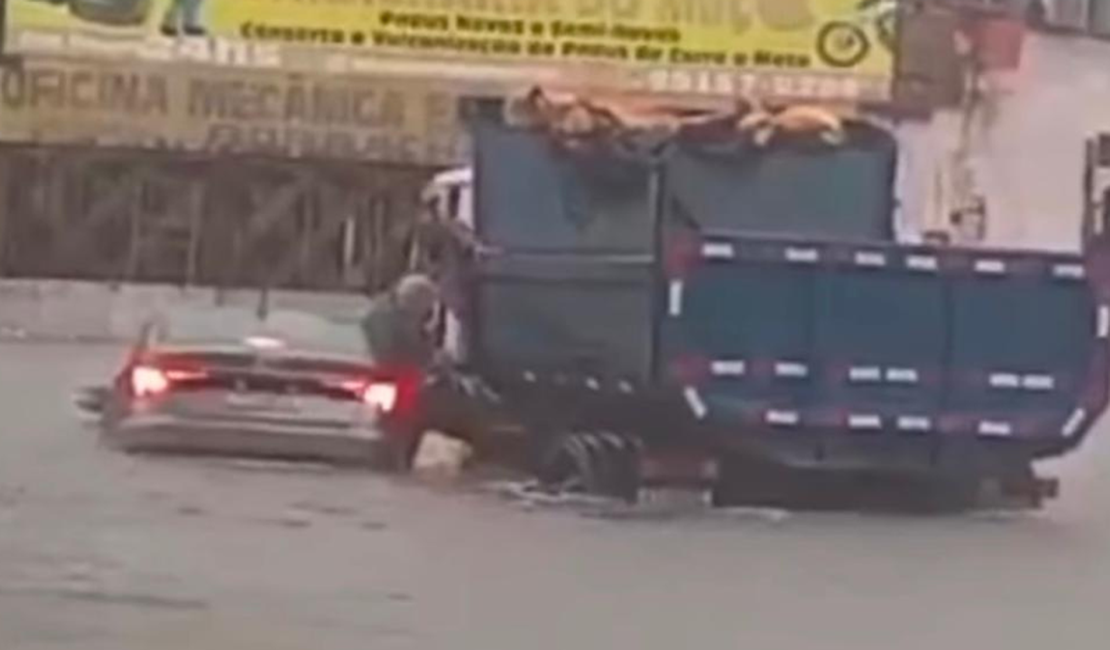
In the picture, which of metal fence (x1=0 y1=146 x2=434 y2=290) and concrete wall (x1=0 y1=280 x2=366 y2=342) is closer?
concrete wall (x1=0 y1=280 x2=366 y2=342)

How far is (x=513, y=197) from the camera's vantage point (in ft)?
86.3

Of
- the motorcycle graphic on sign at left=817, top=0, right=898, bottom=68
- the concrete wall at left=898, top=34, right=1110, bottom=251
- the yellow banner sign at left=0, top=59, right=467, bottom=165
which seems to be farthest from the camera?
the concrete wall at left=898, top=34, right=1110, bottom=251

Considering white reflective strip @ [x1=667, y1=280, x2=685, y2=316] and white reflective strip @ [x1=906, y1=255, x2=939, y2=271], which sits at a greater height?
white reflective strip @ [x1=906, y1=255, x2=939, y2=271]

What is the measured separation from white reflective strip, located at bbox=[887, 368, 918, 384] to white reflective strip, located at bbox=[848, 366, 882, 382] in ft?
0.23

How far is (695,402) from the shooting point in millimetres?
23078

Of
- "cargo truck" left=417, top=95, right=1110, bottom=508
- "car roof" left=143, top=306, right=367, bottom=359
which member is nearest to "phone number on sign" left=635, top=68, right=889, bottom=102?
"cargo truck" left=417, top=95, right=1110, bottom=508

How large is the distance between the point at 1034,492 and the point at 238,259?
30.4 metres

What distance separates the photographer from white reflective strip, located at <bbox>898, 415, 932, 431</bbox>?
23.8m

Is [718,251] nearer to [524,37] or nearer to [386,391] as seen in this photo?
[386,391]

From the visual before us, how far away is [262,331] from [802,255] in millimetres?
3581

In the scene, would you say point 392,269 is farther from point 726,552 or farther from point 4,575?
point 4,575

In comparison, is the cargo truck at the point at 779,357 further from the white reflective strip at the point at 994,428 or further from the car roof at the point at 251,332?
the car roof at the point at 251,332

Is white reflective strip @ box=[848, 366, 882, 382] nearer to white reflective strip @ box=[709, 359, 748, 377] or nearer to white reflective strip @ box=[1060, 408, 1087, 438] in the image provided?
white reflective strip @ box=[709, 359, 748, 377]

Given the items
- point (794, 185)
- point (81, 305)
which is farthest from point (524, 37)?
point (794, 185)
